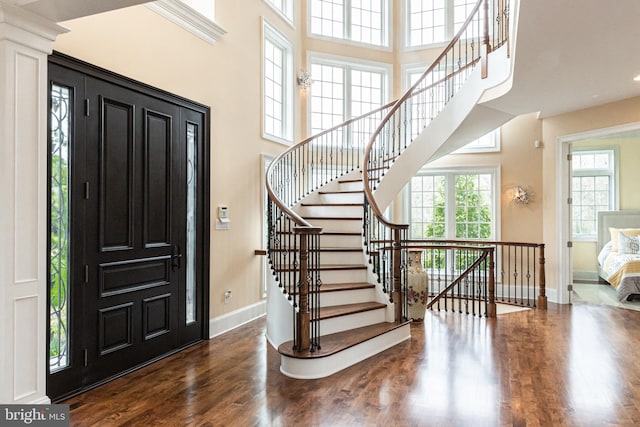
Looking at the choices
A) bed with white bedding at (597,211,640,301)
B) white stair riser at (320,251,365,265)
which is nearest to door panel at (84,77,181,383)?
white stair riser at (320,251,365,265)

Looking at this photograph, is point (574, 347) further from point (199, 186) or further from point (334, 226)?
point (199, 186)

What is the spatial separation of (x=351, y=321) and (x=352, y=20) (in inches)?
236

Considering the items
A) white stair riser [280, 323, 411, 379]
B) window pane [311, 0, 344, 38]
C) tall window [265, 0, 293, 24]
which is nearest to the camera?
white stair riser [280, 323, 411, 379]

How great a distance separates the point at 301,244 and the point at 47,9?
93.1 inches

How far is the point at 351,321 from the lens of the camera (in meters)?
4.40

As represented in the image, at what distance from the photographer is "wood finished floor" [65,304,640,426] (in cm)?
285

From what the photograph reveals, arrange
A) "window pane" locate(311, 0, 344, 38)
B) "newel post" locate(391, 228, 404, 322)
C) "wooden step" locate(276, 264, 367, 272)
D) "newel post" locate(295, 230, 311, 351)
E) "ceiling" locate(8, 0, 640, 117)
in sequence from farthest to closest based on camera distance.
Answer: "window pane" locate(311, 0, 344, 38), "wooden step" locate(276, 264, 367, 272), "newel post" locate(391, 228, 404, 322), "newel post" locate(295, 230, 311, 351), "ceiling" locate(8, 0, 640, 117)

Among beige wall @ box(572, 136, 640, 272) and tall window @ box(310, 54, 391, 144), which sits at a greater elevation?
Answer: tall window @ box(310, 54, 391, 144)

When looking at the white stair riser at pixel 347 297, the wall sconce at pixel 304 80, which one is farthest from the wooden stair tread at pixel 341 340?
the wall sconce at pixel 304 80

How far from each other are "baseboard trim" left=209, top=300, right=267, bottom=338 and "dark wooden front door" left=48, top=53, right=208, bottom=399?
224 millimetres

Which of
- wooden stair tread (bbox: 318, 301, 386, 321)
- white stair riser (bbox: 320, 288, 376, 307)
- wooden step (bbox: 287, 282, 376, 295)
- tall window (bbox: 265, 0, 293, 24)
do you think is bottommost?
wooden stair tread (bbox: 318, 301, 386, 321)

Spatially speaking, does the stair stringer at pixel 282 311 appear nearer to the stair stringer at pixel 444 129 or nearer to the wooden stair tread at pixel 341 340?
the wooden stair tread at pixel 341 340

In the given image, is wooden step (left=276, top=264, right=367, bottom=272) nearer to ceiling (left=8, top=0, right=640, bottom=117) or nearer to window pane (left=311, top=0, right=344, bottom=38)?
ceiling (left=8, top=0, right=640, bottom=117)

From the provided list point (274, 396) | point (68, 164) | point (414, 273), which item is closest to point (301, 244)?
point (274, 396)
